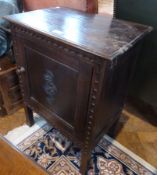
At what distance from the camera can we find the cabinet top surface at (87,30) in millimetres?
695

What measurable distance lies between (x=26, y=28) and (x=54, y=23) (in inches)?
5.2

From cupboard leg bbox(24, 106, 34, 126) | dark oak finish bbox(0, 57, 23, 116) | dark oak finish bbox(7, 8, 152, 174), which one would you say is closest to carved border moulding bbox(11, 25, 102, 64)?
dark oak finish bbox(7, 8, 152, 174)

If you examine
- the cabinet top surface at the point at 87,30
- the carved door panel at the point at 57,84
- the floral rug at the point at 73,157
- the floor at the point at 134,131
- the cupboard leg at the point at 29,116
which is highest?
the cabinet top surface at the point at 87,30

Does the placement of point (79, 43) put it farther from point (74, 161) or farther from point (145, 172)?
point (145, 172)

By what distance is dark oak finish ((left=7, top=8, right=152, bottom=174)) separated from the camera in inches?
28.2

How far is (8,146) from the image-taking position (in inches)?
33.4

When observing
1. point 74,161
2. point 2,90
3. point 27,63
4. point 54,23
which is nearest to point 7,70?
point 2,90

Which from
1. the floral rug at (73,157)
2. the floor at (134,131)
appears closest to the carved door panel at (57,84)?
the floral rug at (73,157)

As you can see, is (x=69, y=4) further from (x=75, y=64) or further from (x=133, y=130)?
(x=133, y=130)

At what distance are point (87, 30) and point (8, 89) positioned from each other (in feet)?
2.78

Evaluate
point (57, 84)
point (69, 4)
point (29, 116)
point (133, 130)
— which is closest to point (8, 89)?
point (29, 116)

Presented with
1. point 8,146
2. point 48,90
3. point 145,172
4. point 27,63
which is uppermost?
point 27,63

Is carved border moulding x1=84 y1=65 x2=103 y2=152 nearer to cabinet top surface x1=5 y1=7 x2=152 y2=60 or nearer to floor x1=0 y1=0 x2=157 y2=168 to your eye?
cabinet top surface x1=5 y1=7 x2=152 y2=60

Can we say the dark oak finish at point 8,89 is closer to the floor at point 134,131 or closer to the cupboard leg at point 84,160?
the floor at point 134,131
